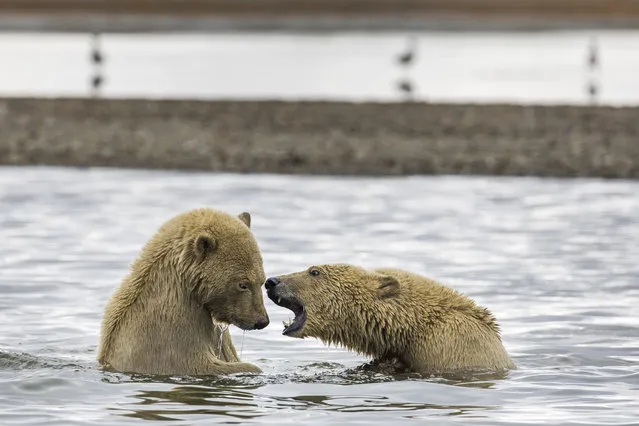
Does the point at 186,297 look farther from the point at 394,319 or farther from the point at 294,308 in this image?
the point at 394,319

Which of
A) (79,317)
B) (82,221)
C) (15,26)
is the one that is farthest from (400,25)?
(79,317)

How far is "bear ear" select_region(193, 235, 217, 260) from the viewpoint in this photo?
9.73 m

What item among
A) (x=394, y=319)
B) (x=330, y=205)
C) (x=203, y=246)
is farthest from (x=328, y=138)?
(x=203, y=246)

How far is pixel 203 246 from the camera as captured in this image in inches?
385

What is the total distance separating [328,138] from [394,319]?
15846mm

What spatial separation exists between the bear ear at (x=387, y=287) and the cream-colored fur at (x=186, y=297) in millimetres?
861

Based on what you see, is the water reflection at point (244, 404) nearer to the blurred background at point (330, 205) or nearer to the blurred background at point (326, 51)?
the blurred background at point (330, 205)

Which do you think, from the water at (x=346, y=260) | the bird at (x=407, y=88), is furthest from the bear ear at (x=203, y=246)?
the bird at (x=407, y=88)

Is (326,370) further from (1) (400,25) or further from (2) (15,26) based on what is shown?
(1) (400,25)

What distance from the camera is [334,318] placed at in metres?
10.5

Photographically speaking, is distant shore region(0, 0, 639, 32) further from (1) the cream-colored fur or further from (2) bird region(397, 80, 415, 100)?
(1) the cream-colored fur

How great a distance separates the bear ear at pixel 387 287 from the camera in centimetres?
1044

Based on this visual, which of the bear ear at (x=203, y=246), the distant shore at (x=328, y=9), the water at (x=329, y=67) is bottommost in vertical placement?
the bear ear at (x=203, y=246)

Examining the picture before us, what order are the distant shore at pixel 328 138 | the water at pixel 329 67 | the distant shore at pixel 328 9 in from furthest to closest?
the distant shore at pixel 328 9, the water at pixel 329 67, the distant shore at pixel 328 138
